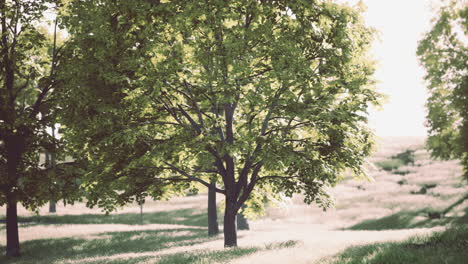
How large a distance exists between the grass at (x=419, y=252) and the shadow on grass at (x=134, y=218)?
27.7m

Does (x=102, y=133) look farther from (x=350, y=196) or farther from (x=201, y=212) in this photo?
(x=350, y=196)

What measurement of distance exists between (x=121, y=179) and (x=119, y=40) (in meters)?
5.00

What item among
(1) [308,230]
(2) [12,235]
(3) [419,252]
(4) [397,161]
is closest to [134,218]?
(1) [308,230]

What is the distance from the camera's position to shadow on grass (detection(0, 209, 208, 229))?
3312 centimetres

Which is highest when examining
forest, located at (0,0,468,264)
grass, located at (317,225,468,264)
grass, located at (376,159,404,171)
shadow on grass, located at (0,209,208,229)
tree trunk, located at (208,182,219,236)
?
forest, located at (0,0,468,264)

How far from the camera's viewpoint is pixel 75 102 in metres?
13.7

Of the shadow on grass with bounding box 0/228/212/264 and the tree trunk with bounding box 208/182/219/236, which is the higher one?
the tree trunk with bounding box 208/182/219/236

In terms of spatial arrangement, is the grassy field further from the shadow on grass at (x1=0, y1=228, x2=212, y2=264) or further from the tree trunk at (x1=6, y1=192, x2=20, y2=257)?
the tree trunk at (x1=6, y1=192, x2=20, y2=257)

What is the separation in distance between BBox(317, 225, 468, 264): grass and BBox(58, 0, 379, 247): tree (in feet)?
11.0

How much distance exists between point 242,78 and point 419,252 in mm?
7287

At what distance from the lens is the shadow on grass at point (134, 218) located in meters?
33.1

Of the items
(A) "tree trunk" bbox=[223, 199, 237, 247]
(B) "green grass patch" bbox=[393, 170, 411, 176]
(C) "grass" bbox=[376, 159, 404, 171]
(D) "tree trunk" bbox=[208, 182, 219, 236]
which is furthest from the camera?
(C) "grass" bbox=[376, 159, 404, 171]

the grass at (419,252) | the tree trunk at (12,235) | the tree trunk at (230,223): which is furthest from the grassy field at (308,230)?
the tree trunk at (230,223)

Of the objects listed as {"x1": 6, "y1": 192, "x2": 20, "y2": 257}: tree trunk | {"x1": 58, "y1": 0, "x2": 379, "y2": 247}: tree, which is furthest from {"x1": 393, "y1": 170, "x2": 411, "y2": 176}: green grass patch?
{"x1": 6, "y1": 192, "x2": 20, "y2": 257}: tree trunk
